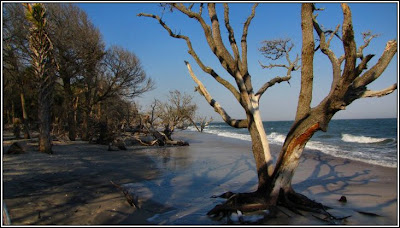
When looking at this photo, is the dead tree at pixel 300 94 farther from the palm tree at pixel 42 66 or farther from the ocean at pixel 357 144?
the ocean at pixel 357 144

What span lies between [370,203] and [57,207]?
6473mm

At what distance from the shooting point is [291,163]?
16.3 feet

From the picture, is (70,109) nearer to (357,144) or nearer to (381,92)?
(381,92)

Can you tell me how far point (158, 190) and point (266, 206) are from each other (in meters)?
3.42

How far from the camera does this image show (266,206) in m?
4.80

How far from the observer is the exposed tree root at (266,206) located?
15.8 feet

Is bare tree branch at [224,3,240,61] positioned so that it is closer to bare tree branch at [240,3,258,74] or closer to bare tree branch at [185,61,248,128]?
bare tree branch at [240,3,258,74]

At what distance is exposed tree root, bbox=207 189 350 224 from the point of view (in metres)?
4.80

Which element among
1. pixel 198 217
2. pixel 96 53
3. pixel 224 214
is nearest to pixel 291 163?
pixel 224 214

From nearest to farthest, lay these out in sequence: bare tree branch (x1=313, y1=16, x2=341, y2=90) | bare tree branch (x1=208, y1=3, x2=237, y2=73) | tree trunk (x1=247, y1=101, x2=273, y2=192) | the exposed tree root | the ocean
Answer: bare tree branch (x1=313, y1=16, x2=341, y2=90), the exposed tree root, tree trunk (x1=247, y1=101, x2=273, y2=192), bare tree branch (x1=208, y1=3, x2=237, y2=73), the ocean

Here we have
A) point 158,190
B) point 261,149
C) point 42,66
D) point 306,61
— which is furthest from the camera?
point 42,66

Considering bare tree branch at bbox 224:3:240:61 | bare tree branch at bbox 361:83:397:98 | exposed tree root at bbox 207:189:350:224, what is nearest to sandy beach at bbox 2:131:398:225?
exposed tree root at bbox 207:189:350:224

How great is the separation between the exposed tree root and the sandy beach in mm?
134

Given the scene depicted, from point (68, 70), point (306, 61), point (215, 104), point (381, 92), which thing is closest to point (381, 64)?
point (381, 92)
